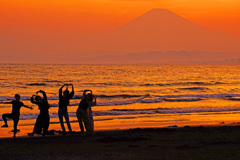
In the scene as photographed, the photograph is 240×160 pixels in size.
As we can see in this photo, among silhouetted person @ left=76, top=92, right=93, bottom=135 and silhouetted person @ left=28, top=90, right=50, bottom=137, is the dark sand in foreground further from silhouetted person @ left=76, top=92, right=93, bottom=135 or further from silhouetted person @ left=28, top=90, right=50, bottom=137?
silhouetted person @ left=28, top=90, right=50, bottom=137

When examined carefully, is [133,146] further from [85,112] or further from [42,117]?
[42,117]

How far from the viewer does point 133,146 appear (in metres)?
14.3

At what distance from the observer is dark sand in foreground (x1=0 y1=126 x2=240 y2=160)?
12672 mm

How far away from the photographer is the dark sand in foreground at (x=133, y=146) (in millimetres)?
12672

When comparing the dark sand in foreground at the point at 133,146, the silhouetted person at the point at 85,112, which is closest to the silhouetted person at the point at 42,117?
the dark sand in foreground at the point at 133,146

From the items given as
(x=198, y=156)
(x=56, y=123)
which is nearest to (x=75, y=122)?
(x=56, y=123)

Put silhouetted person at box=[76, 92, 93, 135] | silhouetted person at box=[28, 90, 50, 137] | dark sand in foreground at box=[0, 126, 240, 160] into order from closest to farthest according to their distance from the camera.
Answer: dark sand in foreground at box=[0, 126, 240, 160], silhouetted person at box=[28, 90, 50, 137], silhouetted person at box=[76, 92, 93, 135]

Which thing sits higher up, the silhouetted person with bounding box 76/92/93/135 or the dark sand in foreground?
the silhouetted person with bounding box 76/92/93/135

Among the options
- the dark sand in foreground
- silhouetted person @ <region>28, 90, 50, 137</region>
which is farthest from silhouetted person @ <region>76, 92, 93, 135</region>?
silhouetted person @ <region>28, 90, 50, 137</region>

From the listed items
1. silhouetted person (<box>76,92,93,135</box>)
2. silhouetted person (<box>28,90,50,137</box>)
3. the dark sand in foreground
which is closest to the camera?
the dark sand in foreground

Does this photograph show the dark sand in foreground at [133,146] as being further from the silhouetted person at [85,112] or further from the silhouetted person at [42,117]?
the silhouetted person at [42,117]

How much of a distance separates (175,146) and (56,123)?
9.58 metres

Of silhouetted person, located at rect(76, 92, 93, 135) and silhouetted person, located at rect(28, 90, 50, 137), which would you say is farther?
silhouetted person, located at rect(76, 92, 93, 135)

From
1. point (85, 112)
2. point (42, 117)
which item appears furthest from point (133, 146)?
point (42, 117)
